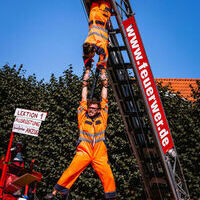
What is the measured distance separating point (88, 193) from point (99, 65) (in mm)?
6705

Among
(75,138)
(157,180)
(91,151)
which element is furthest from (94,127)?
(75,138)

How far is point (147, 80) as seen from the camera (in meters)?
5.56

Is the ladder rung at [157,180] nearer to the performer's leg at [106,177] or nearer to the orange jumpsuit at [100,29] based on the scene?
the performer's leg at [106,177]

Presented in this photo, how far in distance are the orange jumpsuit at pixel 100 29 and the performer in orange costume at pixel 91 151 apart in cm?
63

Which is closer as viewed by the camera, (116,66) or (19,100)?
(116,66)

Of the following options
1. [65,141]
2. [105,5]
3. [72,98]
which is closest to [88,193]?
[65,141]

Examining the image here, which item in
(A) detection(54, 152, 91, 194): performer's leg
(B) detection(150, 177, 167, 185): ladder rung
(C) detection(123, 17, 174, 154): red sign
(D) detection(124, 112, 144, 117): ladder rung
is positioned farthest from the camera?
(D) detection(124, 112, 144, 117): ladder rung

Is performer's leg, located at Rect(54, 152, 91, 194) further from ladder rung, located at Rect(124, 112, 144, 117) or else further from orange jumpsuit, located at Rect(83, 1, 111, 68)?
ladder rung, located at Rect(124, 112, 144, 117)

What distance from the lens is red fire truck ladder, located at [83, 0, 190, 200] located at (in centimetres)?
544

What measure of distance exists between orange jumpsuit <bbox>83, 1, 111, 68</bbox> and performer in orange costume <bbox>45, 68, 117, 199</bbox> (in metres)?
0.63

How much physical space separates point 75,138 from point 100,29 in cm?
629

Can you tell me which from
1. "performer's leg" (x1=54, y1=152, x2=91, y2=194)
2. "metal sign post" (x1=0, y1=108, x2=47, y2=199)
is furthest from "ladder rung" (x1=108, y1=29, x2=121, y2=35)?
"performer's leg" (x1=54, y1=152, x2=91, y2=194)

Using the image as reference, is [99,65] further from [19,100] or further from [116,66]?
[19,100]

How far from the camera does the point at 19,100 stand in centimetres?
1223
